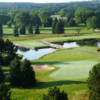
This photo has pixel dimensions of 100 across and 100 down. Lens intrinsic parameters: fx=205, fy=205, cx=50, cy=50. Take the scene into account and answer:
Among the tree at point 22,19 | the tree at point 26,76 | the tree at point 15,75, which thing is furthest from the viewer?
the tree at point 22,19

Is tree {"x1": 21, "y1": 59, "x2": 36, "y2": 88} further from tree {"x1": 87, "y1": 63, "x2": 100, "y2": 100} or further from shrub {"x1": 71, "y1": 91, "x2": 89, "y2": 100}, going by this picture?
tree {"x1": 87, "y1": 63, "x2": 100, "y2": 100}

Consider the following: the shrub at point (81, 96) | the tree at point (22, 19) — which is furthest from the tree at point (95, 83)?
the tree at point (22, 19)

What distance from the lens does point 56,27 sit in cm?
11206

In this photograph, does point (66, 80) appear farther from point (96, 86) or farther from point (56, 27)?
point (56, 27)

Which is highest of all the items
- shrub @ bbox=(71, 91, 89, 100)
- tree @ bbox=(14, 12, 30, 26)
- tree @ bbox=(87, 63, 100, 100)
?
tree @ bbox=(14, 12, 30, 26)

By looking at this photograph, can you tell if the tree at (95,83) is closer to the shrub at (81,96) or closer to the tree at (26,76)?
the shrub at (81,96)

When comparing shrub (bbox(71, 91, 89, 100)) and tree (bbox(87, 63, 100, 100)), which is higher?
tree (bbox(87, 63, 100, 100))

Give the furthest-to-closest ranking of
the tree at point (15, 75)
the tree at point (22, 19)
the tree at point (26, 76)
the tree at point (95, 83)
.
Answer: the tree at point (22, 19) → the tree at point (15, 75) → the tree at point (26, 76) → the tree at point (95, 83)

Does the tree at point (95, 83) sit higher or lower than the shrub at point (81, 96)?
higher

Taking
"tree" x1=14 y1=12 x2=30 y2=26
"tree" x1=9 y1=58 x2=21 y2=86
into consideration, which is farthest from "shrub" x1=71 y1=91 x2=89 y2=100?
"tree" x1=14 y1=12 x2=30 y2=26

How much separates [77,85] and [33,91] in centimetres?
610

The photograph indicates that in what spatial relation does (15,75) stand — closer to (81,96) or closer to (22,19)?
(81,96)

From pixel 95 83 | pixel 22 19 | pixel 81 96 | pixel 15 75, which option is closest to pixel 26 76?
pixel 15 75

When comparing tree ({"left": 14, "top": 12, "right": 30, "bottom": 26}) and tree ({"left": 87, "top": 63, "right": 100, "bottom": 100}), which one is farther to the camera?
tree ({"left": 14, "top": 12, "right": 30, "bottom": 26})
